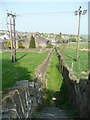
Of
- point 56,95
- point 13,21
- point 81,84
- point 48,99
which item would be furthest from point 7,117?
point 13,21

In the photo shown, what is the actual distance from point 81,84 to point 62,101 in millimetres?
6809

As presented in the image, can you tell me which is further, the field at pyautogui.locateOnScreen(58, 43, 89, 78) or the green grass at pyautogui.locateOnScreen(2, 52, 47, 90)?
the field at pyautogui.locateOnScreen(58, 43, 89, 78)

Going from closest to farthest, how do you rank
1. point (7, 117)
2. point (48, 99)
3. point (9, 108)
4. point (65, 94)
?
point (7, 117)
point (9, 108)
point (48, 99)
point (65, 94)

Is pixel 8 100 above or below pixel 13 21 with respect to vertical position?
below

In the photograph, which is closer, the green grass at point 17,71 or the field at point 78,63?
the green grass at point 17,71

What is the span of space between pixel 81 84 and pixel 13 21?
4894cm

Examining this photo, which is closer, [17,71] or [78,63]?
[17,71]

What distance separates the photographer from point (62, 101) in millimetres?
20250

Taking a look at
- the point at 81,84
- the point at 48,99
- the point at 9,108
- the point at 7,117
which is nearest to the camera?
the point at 7,117

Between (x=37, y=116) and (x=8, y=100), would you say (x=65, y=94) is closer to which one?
(x=37, y=116)

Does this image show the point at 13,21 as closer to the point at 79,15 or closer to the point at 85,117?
the point at 79,15

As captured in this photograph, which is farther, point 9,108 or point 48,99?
point 48,99

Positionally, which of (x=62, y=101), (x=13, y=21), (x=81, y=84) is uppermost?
(x=13, y=21)

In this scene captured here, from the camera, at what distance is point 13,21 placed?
6131 centimetres
